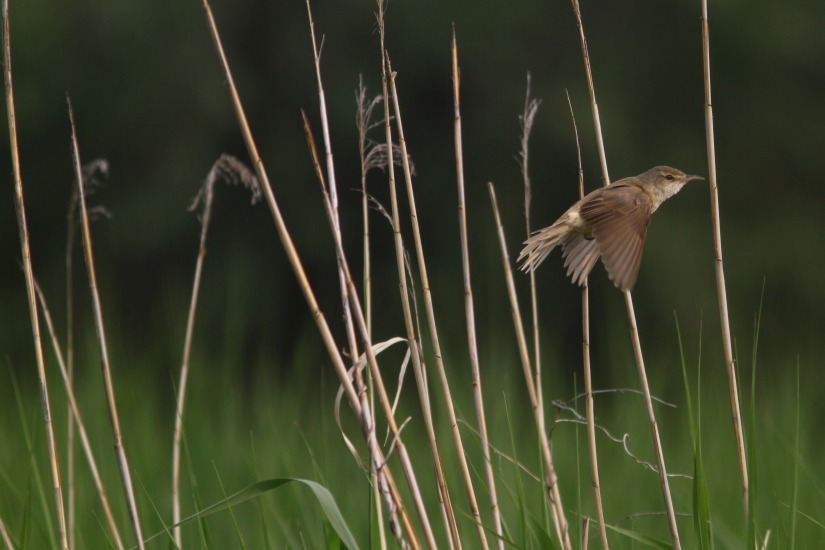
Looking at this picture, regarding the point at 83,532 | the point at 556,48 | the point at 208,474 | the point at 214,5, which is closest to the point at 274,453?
the point at 208,474

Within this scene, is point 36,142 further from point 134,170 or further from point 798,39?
point 798,39

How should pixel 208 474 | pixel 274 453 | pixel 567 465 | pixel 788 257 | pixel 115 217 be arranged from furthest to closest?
pixel 115 217 < pixel 788 257 < pixel 567 465 < pixel 274 453 < pixel 208 474

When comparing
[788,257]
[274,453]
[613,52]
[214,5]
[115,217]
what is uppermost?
[214,5]

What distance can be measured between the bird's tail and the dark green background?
11.1ft

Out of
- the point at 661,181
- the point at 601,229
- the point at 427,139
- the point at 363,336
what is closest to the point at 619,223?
the point at 601,229

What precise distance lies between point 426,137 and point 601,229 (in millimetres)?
4166

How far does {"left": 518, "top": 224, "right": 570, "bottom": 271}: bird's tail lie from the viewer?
160 centimetres

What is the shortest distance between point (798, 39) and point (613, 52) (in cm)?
103

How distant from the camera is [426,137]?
18.6ft

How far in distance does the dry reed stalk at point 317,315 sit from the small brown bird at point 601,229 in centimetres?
42

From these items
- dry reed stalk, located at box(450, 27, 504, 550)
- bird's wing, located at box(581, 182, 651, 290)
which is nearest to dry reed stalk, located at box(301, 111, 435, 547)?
dry reed stalk, located at box(450, 27, 504, 550)

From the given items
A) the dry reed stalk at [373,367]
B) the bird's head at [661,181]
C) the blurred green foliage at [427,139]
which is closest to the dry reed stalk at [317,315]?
the dry reed stalk at [373,367]

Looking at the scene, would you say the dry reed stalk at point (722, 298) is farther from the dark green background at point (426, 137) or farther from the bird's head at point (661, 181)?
the dark green background at point (426, 137)

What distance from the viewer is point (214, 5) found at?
6086 millimetres
